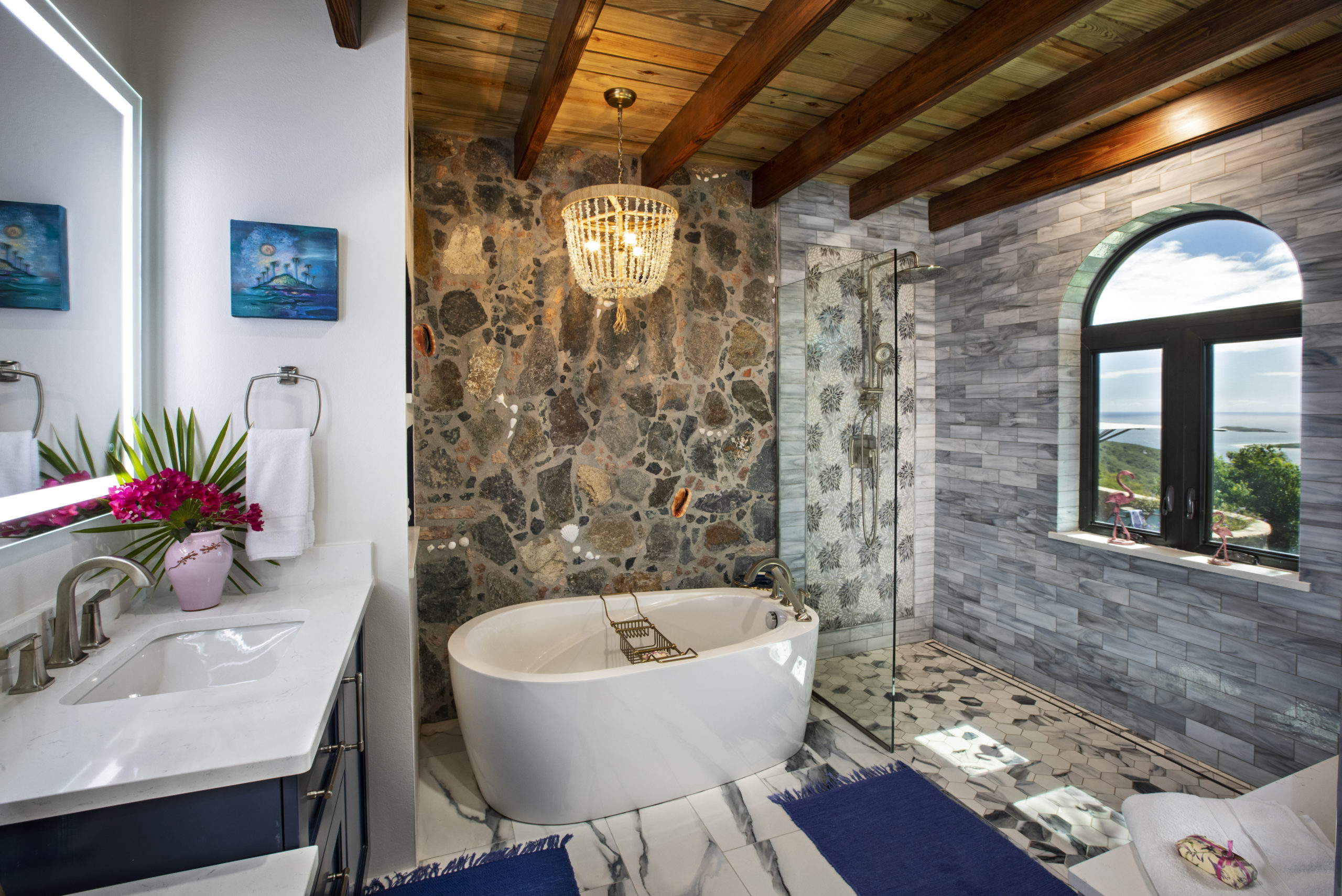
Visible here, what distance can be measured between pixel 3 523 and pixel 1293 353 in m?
3.98

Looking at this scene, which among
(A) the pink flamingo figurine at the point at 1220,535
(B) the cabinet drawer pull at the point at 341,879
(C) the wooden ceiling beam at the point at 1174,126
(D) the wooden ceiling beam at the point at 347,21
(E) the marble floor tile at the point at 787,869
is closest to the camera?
(B) the cabinet drawer pull at the point at 341,879

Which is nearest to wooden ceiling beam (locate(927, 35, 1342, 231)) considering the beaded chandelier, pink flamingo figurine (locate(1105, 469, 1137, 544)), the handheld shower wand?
the handheld shower wand

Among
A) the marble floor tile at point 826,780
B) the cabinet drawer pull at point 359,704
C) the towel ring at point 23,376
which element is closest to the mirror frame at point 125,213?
the towel ring at point 23,376

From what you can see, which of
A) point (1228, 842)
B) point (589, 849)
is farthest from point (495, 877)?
point (1228, 842)

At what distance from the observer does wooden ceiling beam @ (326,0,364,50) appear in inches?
65.2

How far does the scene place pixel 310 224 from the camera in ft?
6.18

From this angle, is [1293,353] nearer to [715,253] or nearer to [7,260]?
[715,253]

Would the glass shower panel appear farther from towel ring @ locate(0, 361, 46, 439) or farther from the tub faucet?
towel ring @ locate(0, 361, 46, 439)

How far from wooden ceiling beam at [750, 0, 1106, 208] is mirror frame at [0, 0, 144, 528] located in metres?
2.41

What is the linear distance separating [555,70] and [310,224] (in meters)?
0.91

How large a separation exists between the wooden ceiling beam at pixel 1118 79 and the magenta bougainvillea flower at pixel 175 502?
3.11 metres

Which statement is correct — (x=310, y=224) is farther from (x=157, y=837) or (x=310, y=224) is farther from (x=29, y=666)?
(x=157, y=837)

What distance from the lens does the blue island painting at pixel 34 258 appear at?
1188 millimetres

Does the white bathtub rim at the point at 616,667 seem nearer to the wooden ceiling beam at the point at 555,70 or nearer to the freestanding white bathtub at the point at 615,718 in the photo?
the freestanding white bathtub at the point at 615,718
